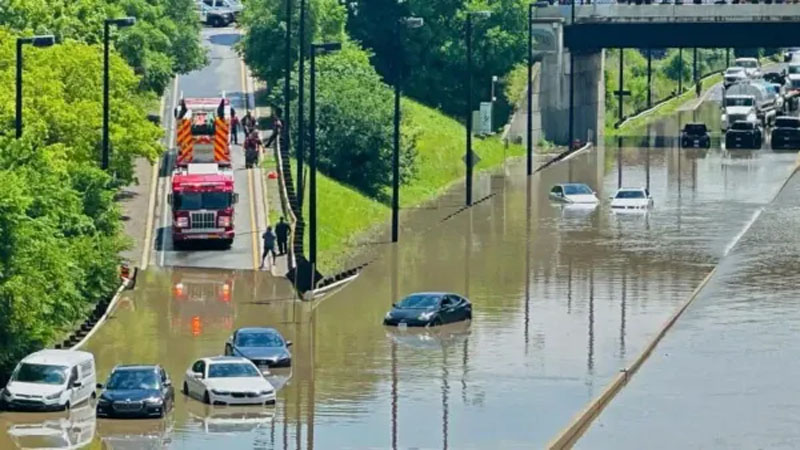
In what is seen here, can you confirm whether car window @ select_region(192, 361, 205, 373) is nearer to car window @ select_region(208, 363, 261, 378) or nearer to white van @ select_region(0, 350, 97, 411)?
car window @ select_region(208, 363, 261, 378)

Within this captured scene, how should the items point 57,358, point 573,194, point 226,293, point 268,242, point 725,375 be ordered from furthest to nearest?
point 573,194
point 268,242
point 226,293
point 725,375
point 57,358

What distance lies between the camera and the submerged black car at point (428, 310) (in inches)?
2295

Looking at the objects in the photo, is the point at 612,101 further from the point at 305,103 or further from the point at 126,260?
the point at 126,260

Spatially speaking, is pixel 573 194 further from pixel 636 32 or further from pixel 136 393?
pixel 136 393

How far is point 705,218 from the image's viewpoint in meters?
86.8

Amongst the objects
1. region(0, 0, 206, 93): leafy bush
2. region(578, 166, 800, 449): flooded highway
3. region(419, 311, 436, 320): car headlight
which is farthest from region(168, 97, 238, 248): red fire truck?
region(578, 166, 800, 449): flooded highway

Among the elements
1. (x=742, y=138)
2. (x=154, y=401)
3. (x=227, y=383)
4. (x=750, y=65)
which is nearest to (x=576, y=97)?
(x=742, y=138)

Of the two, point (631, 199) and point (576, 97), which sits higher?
point (576, 97)

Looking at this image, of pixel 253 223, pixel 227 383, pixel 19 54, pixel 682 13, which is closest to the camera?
pixel 227 383

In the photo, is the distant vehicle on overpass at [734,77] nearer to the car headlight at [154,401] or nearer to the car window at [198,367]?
the car window at [198,367]

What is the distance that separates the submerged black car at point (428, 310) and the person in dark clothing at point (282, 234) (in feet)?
30.6

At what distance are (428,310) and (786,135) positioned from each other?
217 ft

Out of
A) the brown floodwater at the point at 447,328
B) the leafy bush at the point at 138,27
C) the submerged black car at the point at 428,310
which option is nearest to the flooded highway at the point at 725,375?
the brown floodwater at the point at 447,328

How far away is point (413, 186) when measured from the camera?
94.9m
